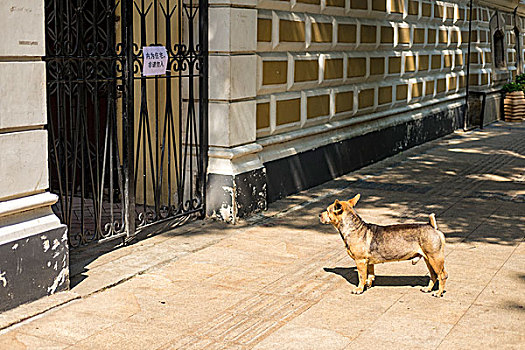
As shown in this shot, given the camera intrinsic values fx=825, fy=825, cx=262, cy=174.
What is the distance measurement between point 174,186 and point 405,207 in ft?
9.51

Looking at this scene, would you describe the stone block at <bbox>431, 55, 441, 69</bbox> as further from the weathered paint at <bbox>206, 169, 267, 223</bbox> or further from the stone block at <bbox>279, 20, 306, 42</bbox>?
the weathered paint at <bbox>206, 169, 267, 223</bbox>

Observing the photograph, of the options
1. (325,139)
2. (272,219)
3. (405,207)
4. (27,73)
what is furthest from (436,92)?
(27,73)

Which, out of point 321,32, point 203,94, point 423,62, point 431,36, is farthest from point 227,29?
point 431,36

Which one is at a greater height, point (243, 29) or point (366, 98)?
point (243, 29)

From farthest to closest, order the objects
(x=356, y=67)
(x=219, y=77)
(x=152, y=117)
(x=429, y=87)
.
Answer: (x=429, y=87), (x=356, y=67), (x=152, y=117), (x=219, y=77)

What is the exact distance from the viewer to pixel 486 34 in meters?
21.2

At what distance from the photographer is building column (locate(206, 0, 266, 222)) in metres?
9.01

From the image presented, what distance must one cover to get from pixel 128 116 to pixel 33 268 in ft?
7.11

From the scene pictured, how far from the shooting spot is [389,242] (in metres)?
6.62

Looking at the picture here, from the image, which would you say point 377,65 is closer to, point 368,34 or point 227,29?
point 368,34

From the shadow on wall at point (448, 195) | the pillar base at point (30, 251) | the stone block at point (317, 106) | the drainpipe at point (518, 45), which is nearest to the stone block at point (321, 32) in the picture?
the stone block at point (317, 106)

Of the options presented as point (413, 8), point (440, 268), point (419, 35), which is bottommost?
point (440, 268)

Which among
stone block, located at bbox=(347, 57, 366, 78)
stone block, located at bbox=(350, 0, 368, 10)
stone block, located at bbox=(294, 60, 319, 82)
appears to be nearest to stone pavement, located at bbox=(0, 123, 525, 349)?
stone block, located at bbox=(294, 60, 319, 82)

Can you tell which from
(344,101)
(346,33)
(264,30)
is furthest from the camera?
(344,101)
